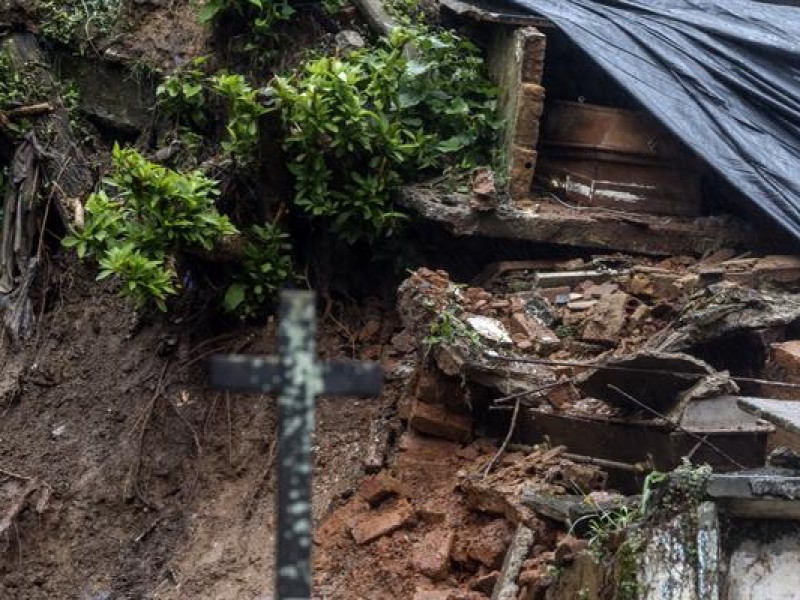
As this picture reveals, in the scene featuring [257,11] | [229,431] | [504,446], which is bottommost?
[229,431]

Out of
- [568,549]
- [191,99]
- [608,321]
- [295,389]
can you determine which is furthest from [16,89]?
[295,389]

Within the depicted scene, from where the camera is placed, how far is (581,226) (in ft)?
25.5

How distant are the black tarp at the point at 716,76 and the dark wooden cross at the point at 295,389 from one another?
5.06m

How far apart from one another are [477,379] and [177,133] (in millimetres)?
3221

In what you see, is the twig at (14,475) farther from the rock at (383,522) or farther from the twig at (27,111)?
the twig at (27,111)

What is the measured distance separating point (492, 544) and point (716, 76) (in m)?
3.19

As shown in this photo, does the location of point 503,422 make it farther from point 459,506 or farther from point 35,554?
point 35,554

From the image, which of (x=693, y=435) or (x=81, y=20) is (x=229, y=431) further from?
(x=81, y=20)

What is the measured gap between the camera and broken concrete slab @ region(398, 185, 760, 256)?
7.67 m

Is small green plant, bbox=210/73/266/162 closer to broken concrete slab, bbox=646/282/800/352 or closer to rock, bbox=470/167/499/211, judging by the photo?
rock, bbox=470/167/499/211

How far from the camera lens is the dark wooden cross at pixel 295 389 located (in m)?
2.62

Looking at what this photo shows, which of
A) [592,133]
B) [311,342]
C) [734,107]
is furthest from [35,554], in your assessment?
[311,342]

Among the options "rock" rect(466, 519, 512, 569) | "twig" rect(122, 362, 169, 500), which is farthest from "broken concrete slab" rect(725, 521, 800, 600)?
"twig" rect(122, 362, 169, 500)

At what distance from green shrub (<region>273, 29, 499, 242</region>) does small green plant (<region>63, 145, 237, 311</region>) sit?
0.59 m
